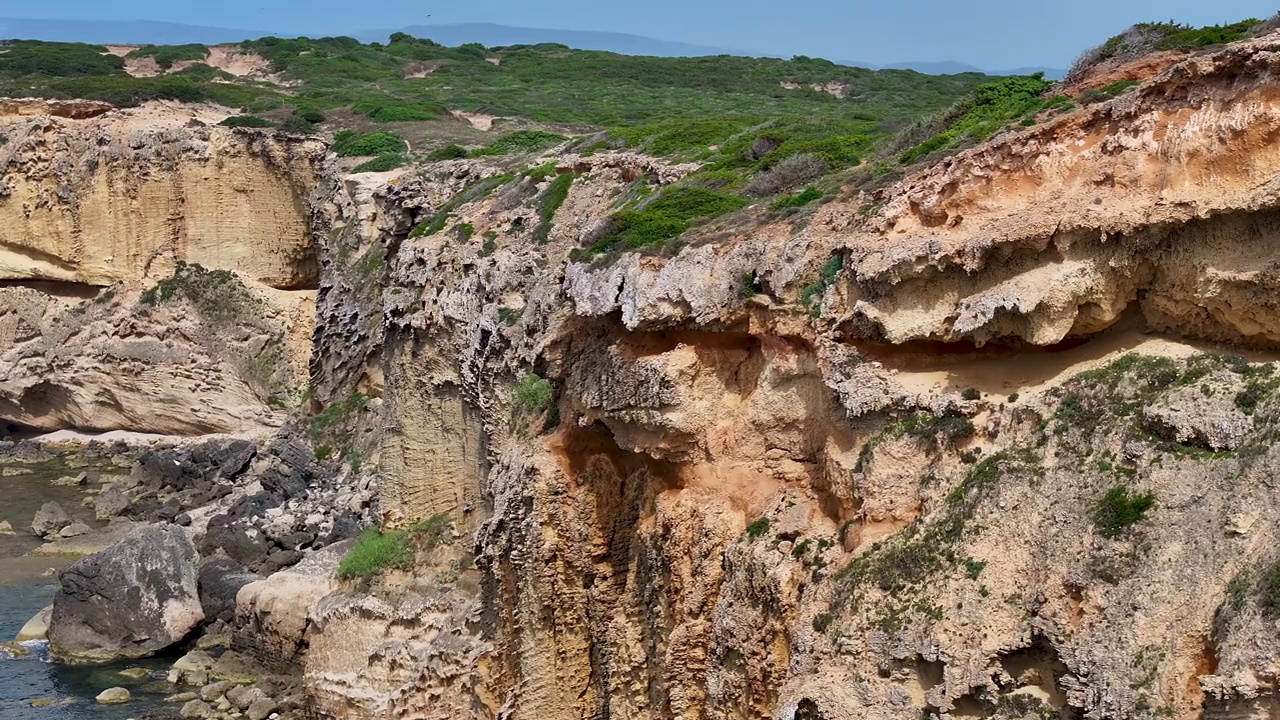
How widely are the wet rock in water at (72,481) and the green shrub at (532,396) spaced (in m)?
28.8

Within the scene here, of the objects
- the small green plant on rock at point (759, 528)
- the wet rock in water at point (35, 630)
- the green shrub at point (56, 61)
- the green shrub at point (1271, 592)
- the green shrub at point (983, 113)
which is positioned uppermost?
the green shrub at point (56, 61)

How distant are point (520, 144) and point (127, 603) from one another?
84.2 ft

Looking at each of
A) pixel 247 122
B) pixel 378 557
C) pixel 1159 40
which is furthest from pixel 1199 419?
pixel 247 122

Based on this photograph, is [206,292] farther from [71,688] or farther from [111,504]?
[71,688]

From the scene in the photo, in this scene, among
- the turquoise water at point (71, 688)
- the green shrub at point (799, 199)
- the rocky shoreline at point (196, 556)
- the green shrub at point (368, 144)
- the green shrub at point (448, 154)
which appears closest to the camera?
the green shrub at point (799, 199)

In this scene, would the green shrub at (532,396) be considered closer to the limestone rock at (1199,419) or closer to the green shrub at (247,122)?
the limestone rock at (1199,419)

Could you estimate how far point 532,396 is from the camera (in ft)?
85.5

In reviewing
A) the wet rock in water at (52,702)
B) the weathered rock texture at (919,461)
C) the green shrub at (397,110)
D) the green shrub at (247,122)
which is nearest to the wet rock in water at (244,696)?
the wet rock in water at (52,702)

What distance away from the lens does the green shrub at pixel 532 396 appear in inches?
1006

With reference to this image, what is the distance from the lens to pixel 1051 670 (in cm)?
1470

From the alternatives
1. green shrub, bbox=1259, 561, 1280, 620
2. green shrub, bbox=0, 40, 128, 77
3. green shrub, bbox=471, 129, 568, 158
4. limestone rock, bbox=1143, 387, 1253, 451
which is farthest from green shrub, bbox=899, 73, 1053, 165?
green shrub, bbox=0, 40, 128, 77

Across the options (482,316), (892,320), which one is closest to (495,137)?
(482,316)

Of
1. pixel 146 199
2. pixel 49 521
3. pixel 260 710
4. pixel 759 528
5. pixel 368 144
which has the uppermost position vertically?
pixel 368 144

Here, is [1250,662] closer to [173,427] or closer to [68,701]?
[68,701]
